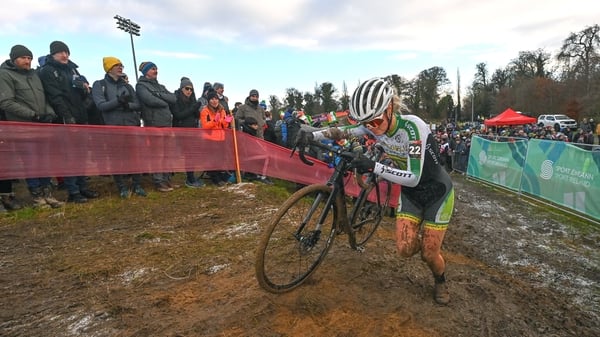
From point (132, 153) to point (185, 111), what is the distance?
1.66 metres

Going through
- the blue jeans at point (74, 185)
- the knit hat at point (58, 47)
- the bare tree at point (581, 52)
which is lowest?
the blue jeans at point (74, 185)

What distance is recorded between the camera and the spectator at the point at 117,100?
266 inches

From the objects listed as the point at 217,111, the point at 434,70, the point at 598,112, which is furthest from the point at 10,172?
the point at 434,70

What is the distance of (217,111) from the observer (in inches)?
328

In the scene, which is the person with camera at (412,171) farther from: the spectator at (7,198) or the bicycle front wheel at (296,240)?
the spectator at (7,198)

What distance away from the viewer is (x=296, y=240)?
3.44 meters

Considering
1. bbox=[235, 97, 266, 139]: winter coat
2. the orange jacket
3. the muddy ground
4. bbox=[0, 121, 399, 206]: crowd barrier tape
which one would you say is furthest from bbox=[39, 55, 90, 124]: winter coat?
bbox=[235, 97, 266, 139]: winter coat

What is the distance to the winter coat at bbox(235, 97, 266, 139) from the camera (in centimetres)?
935

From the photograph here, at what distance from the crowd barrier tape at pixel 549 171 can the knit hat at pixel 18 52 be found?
1117 cm

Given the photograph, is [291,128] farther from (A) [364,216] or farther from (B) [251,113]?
(A) [364,216]

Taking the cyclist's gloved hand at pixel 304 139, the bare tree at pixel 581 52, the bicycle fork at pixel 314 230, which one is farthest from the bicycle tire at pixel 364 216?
the bare tree at pixel 581 52

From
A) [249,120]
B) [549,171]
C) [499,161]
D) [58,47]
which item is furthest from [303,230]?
[499,161]

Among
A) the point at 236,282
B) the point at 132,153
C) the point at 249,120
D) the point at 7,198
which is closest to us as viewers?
the point at 236,282

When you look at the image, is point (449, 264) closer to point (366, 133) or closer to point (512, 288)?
point (512, 288)
